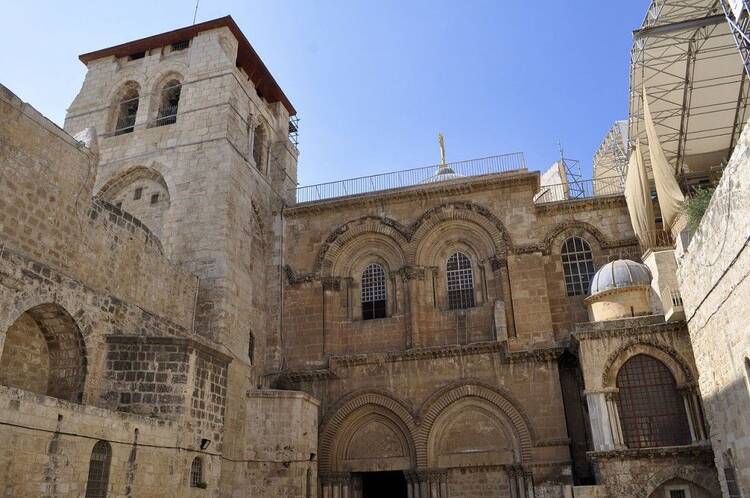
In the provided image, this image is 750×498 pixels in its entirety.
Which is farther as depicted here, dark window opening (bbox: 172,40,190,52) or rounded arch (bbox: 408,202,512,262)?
dark window opening (bbox: 172,40,190,52)

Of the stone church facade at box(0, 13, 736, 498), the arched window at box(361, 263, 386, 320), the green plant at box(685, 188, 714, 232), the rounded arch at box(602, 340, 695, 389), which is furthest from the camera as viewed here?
the arched window at box(361, 263, 386, 320)

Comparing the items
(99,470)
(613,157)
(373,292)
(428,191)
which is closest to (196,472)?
(99,470)

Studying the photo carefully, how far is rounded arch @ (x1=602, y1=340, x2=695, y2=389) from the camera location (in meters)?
14.5

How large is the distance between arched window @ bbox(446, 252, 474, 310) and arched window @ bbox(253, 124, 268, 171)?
7315 mm

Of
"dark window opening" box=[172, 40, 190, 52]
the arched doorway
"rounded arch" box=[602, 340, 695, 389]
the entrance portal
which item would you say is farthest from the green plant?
"dark window opening" box=[172, 40, 190, 52]

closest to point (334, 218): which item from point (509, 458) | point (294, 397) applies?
point (294, 397)

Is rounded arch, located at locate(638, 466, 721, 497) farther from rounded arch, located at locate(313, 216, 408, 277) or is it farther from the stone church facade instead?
rounded arch, located at locate(313, 216, 408, 277)

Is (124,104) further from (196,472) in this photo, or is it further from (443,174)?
(196,472)

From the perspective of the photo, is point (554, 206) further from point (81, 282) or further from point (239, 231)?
point (81, 282)

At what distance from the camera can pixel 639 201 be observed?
17984 millimetres

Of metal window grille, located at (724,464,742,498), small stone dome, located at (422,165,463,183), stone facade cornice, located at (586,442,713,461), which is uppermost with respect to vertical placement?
small stone dome, located at (422,165,463,183)

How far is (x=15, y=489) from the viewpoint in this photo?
8.88 meters

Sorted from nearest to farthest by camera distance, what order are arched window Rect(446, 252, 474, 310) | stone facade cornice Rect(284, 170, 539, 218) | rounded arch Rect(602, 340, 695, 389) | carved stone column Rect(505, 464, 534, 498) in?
rounded arch Rect(602, 340, 695, 389) < carved stone column Rect(505, 464, 534, 498) < arched window Rect(446, 252, 474, 310) < stone facade cornice Rect(284, 170, 539, 218)

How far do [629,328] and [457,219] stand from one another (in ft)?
21.1
